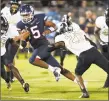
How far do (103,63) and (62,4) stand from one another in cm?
1150

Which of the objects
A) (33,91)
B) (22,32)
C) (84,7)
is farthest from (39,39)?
(84,7)

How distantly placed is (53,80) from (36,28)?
2.38m

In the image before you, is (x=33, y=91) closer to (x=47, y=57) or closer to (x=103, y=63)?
(x=47, y=57)

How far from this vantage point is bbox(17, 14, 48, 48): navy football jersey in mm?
8953

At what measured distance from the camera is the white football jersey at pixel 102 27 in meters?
10.1

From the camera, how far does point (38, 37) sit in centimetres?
908

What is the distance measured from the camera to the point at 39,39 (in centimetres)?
911

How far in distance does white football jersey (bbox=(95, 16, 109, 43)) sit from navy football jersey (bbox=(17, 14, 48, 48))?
1.49 m

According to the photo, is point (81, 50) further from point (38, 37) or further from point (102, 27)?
point (102, 27)

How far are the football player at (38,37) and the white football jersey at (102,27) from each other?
4.61ft

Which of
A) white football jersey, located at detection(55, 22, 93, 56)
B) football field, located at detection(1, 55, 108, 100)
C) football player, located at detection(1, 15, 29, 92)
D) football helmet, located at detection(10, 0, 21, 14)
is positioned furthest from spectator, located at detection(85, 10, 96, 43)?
white football jersey, located at detection(55, 22, 93, 56)

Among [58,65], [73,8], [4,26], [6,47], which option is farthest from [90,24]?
[58,65]

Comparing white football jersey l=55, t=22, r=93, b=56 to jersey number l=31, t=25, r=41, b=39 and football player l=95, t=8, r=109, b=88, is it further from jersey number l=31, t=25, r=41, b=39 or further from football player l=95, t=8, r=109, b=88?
football player l=95, t=8, r=109, b=88

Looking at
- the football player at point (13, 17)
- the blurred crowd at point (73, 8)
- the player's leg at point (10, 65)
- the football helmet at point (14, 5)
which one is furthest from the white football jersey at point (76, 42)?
the blurred crowd at point (73, 8)
